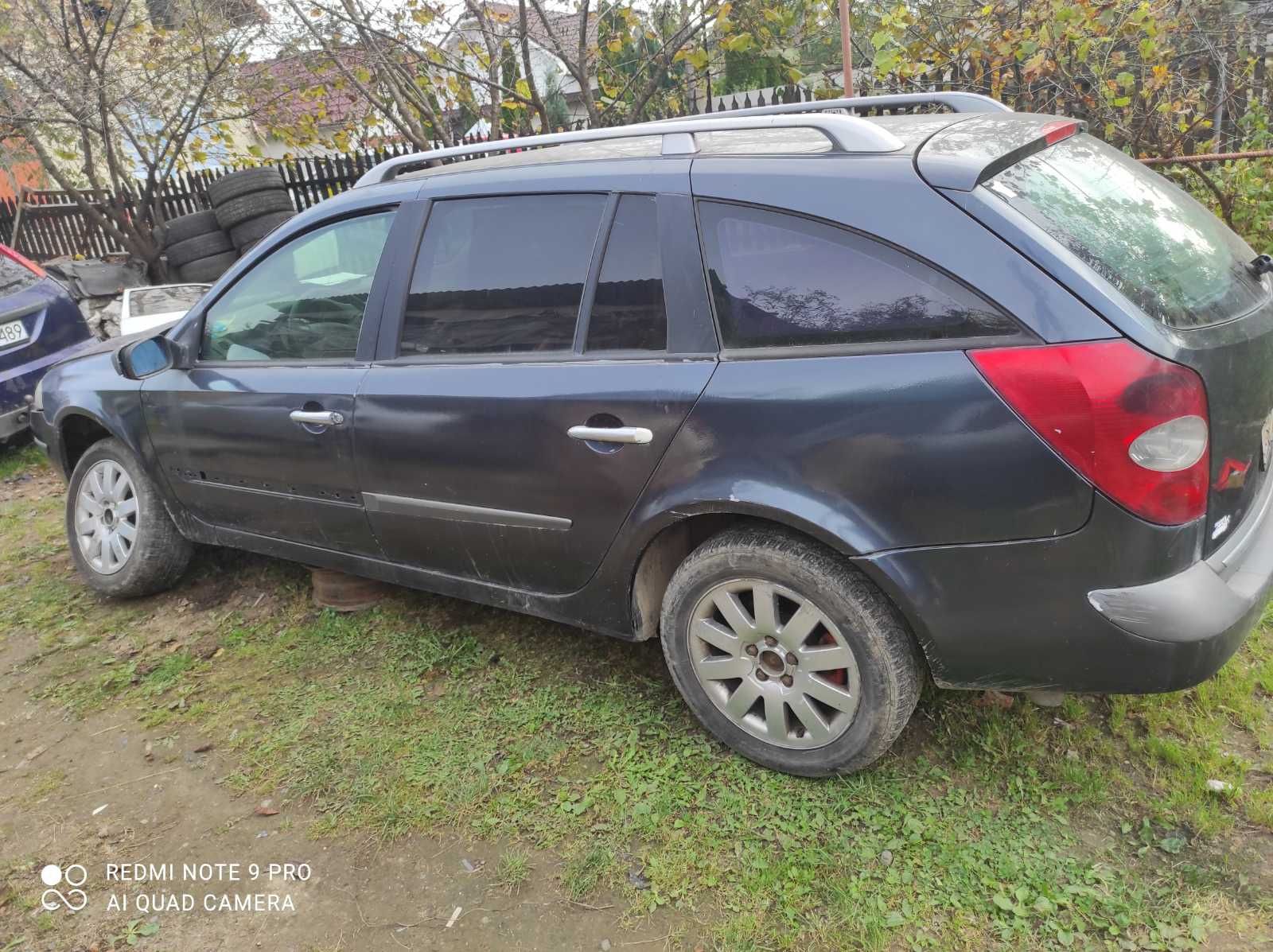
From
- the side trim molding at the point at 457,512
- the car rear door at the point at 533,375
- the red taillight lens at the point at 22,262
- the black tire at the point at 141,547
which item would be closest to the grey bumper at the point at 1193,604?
the car rear door at the point at 533,375

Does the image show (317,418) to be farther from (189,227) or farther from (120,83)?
(189,227)

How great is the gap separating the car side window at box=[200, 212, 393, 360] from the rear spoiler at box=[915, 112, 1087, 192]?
1.89 metres

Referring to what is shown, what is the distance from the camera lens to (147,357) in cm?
371

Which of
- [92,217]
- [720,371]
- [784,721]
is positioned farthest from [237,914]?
[92,217]

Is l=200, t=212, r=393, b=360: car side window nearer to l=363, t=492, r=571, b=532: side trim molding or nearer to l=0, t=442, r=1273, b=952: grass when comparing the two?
l=363, t=492, r=571, b=532: side trim molding

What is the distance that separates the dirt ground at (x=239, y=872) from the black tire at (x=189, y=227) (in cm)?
889

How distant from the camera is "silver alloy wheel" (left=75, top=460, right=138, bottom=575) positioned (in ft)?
13.4

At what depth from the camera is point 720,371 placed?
2.33m

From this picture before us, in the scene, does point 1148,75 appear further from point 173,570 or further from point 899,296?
point 173,570

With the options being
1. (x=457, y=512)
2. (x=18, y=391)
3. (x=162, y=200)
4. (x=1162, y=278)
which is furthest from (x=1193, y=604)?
(x=162, y=200)

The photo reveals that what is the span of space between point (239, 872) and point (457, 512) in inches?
48.3

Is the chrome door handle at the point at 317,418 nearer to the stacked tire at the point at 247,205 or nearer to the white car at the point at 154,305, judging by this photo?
Answer: the white car at the point at 154,305

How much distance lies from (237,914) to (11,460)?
5946 millimetres

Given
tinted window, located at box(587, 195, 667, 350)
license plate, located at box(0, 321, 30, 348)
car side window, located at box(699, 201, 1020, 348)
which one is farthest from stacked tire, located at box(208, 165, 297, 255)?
car side window, located at box(699, 201, 1020, 348)
